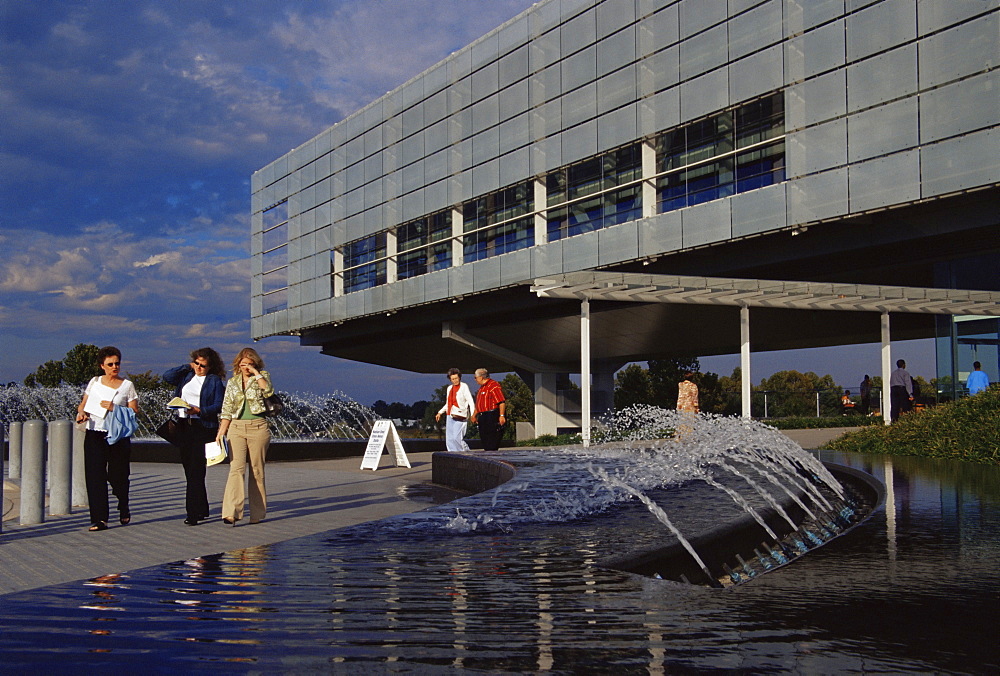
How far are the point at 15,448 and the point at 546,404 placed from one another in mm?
35055

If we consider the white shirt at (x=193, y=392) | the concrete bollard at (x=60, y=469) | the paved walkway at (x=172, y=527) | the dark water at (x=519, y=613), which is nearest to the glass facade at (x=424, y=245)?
the paved walkway at (x=172, y=527)

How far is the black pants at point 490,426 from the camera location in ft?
53.9

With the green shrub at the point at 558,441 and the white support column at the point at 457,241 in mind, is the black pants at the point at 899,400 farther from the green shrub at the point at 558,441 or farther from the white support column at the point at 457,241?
the white support column at the point at 457,241

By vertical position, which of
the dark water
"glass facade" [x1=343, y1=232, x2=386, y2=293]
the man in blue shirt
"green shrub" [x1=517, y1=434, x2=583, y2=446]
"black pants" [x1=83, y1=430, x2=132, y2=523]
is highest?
"glass facade" [x1=343, y1=232, x2=386, y2=293]

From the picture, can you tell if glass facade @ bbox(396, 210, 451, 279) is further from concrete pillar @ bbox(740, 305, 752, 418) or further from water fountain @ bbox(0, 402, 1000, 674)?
water fountain @ bbox(0, 402, 1000, 674)

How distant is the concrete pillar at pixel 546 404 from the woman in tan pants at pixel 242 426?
36.4 meters

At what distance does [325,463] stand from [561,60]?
20.8 metres

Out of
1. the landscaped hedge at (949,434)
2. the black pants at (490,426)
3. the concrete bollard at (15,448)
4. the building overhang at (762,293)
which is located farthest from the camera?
the building overhang at (762,293)

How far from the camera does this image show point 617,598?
192 inches

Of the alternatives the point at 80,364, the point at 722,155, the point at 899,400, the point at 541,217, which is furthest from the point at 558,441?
the point at 80,364

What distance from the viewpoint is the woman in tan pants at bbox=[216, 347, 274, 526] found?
904 centimetres

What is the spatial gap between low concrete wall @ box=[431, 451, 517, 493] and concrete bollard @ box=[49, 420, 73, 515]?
5.29 m

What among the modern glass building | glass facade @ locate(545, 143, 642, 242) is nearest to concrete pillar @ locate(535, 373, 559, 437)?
the modern glass building

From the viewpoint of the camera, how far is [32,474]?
950 cm
